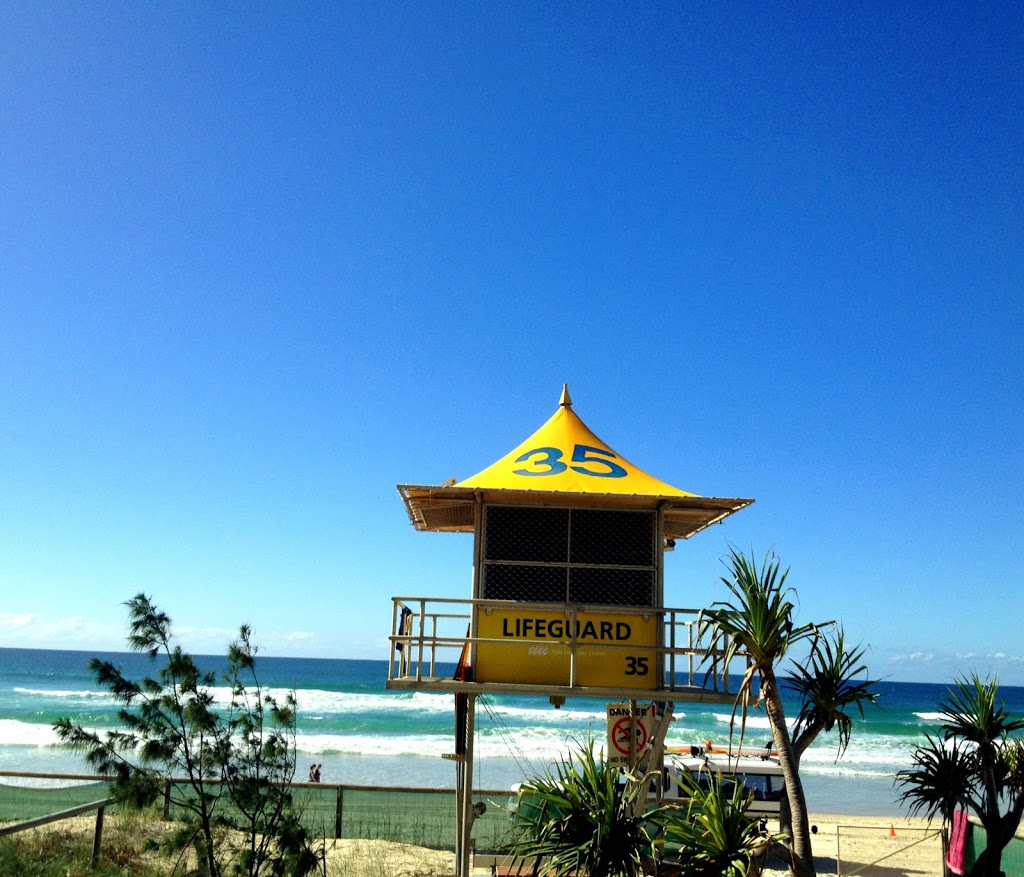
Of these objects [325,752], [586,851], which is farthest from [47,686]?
[586,851]

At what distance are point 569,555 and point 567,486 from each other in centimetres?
94

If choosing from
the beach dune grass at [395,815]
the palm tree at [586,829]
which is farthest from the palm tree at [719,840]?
the beach dune grass at [395,815]

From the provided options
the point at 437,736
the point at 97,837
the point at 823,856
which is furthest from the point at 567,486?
the point at 437,736

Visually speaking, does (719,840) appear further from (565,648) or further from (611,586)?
(611,586)

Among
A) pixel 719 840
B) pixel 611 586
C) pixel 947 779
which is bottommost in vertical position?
Result: pixel 719 840

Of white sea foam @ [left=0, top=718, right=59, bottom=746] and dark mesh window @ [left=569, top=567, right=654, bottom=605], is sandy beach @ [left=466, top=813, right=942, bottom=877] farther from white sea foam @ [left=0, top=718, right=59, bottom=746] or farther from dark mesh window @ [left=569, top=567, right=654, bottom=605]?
white sea foam @ [left=0, top=718, right=59, bottom=746]

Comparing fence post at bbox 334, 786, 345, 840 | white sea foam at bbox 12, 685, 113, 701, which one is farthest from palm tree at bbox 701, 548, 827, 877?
white sea foam at bbox 12, 685, 113, 701

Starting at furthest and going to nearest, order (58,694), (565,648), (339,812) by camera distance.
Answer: (58,694) → (339,812) → (565,648)

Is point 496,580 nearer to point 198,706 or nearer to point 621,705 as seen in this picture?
point 621,705

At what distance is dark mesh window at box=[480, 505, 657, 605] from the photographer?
43.7ft

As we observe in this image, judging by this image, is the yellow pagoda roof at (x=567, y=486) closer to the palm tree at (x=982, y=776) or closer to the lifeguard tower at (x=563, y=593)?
the lifeguard tower at (x=563, y=593)

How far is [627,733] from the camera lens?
45.0 feet

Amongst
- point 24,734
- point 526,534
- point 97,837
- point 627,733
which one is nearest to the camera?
point 526,534

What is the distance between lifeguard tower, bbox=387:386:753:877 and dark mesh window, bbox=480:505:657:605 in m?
0.01
